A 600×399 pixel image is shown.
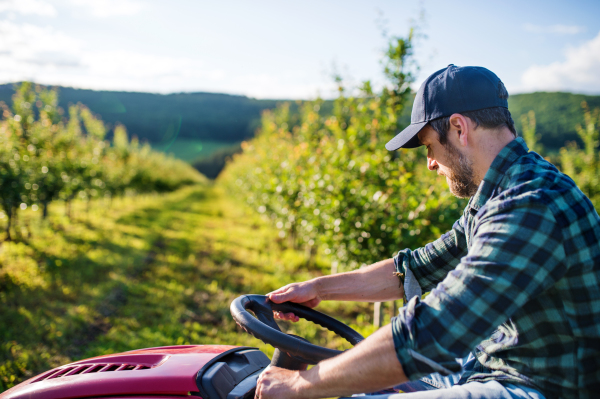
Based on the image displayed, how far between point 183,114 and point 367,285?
93863 mm

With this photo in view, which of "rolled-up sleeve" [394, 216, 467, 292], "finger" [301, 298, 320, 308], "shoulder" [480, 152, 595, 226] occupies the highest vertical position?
"shoulder" [480, 152, 595, 226]

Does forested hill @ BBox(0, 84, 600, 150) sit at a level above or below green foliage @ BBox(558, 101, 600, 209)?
above

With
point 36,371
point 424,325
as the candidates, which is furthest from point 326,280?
point 36,371

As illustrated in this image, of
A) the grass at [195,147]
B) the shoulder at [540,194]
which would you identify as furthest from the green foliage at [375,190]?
the grass at [195,147]

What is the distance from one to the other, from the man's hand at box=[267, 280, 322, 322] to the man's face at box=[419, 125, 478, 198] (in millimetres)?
726

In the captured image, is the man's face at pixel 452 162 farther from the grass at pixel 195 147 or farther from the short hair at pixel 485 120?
the grass at pixel 195 147

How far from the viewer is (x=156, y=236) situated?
973cm

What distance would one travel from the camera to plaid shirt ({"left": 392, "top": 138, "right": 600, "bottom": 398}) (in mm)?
1002

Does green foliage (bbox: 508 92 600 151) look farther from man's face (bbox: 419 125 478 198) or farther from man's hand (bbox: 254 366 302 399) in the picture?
man's hand (bbox: 254 366 302 399)

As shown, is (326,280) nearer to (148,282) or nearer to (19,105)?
(148,282)

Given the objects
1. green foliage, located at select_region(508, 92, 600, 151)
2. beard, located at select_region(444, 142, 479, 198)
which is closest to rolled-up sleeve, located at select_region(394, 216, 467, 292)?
beard, located at select_region(444, 142, 479, 198)

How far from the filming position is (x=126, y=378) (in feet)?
4.41

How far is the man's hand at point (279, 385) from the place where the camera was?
3.80ft

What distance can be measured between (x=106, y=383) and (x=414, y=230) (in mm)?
2768
